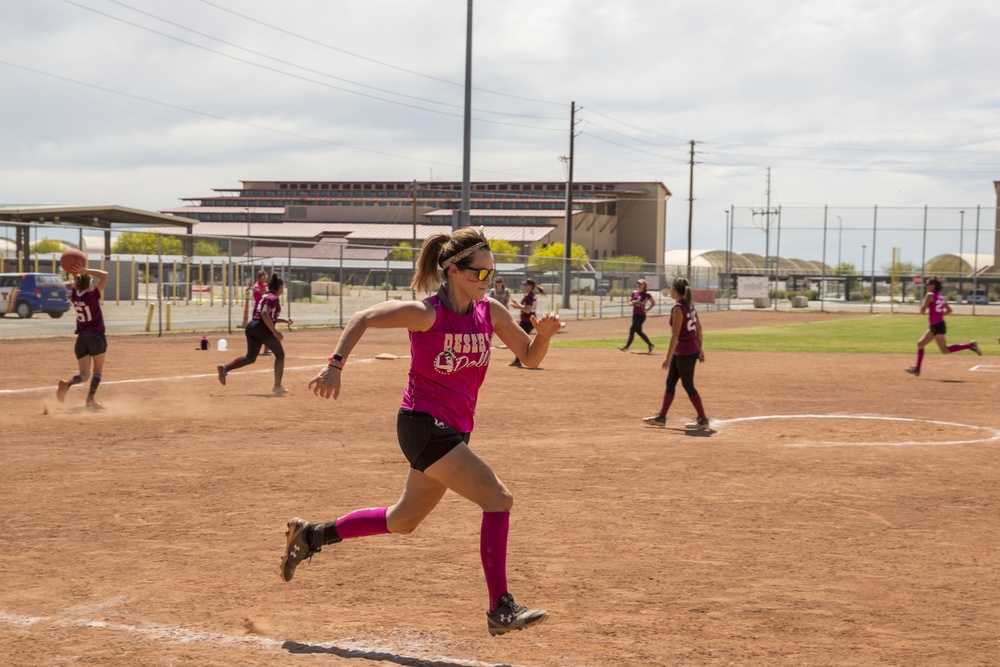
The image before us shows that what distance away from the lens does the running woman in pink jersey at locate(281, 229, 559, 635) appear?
514cm

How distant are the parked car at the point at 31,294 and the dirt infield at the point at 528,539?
19.3 m

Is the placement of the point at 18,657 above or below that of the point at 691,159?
below

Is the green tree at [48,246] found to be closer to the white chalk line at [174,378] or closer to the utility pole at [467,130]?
the utility pole at [467,130]

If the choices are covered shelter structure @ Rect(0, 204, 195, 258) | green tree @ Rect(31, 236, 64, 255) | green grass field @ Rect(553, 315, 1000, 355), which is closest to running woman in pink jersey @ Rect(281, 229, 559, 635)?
green grass field @ Rect(553, 315, 1000, 355)

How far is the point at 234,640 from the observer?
5.20 meters

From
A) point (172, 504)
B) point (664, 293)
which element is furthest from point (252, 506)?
point (664, 293)

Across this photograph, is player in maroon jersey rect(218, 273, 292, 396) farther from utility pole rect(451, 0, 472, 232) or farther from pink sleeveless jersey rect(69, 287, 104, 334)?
utility pole rect(451, 0, 472, 232)

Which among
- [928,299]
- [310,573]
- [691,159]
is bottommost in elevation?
[310,573]

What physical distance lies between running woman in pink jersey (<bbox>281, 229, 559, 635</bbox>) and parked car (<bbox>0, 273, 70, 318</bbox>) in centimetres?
3029

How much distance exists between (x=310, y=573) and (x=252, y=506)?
6.48 ft

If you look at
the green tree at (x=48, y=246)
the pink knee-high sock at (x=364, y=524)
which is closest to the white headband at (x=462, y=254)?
the pink knee-high sock at (x=364, y=524)

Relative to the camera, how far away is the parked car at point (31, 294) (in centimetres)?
3272

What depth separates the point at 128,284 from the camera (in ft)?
154

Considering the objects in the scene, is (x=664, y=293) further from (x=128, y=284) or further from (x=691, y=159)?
(x=128, y=284)
